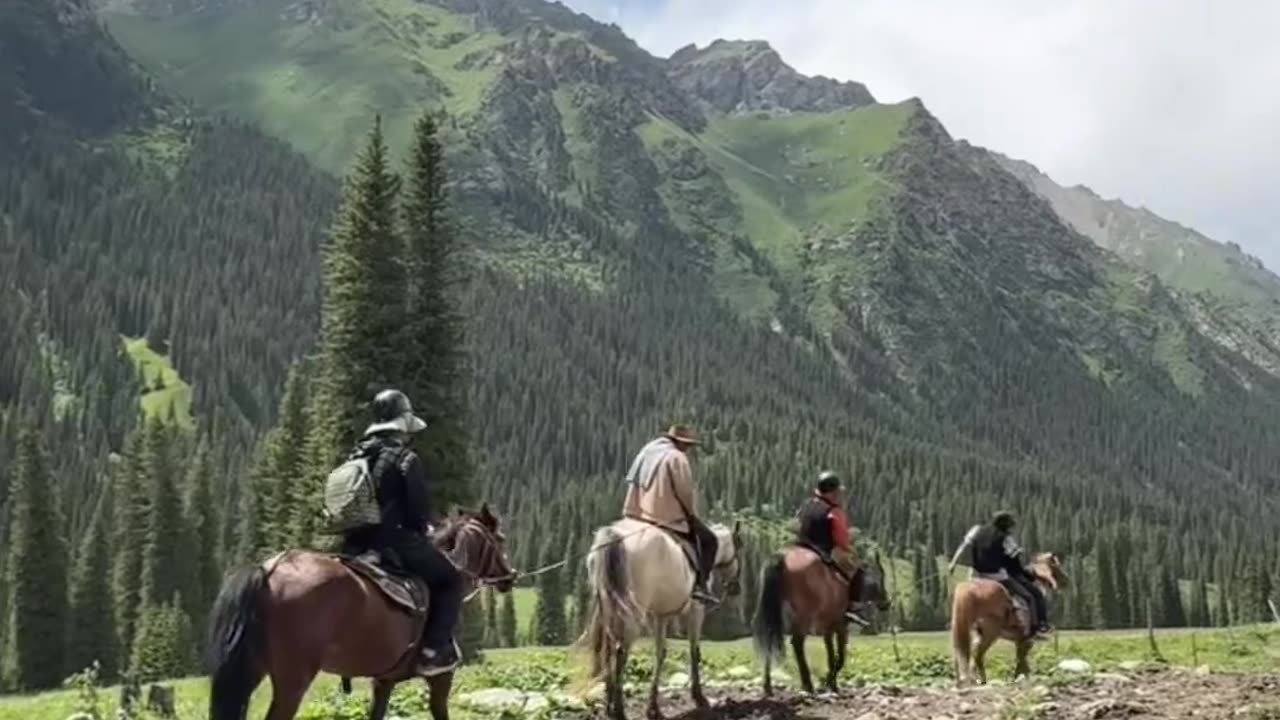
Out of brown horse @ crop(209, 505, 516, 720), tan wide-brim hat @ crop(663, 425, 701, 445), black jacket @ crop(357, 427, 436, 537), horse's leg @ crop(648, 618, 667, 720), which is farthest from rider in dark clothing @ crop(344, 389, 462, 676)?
tan wide-brim hat @ crop(663, 425, 701, 445)

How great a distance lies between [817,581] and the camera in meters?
21.6

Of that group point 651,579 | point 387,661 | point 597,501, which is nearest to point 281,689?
point 387,661

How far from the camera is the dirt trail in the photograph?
49.8ft

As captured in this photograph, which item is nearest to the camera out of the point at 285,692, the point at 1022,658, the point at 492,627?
the point at 285,692

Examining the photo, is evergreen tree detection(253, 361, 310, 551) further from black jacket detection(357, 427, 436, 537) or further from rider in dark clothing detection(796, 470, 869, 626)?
black jacket detection(357, 427, 436, 537)

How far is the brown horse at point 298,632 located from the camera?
39.8 ft

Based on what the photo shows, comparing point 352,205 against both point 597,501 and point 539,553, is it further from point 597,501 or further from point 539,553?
point 597,501

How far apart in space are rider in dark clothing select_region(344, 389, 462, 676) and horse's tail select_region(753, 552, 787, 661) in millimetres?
7570

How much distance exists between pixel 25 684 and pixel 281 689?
76.6 meters

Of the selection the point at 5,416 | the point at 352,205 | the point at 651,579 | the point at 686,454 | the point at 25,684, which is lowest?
the point at 25,684

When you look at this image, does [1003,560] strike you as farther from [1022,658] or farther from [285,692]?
[285,692]

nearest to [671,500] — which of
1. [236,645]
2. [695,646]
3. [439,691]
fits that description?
[695,646]

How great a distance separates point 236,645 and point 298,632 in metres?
0.63

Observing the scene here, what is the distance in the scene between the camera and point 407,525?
47.1ft
